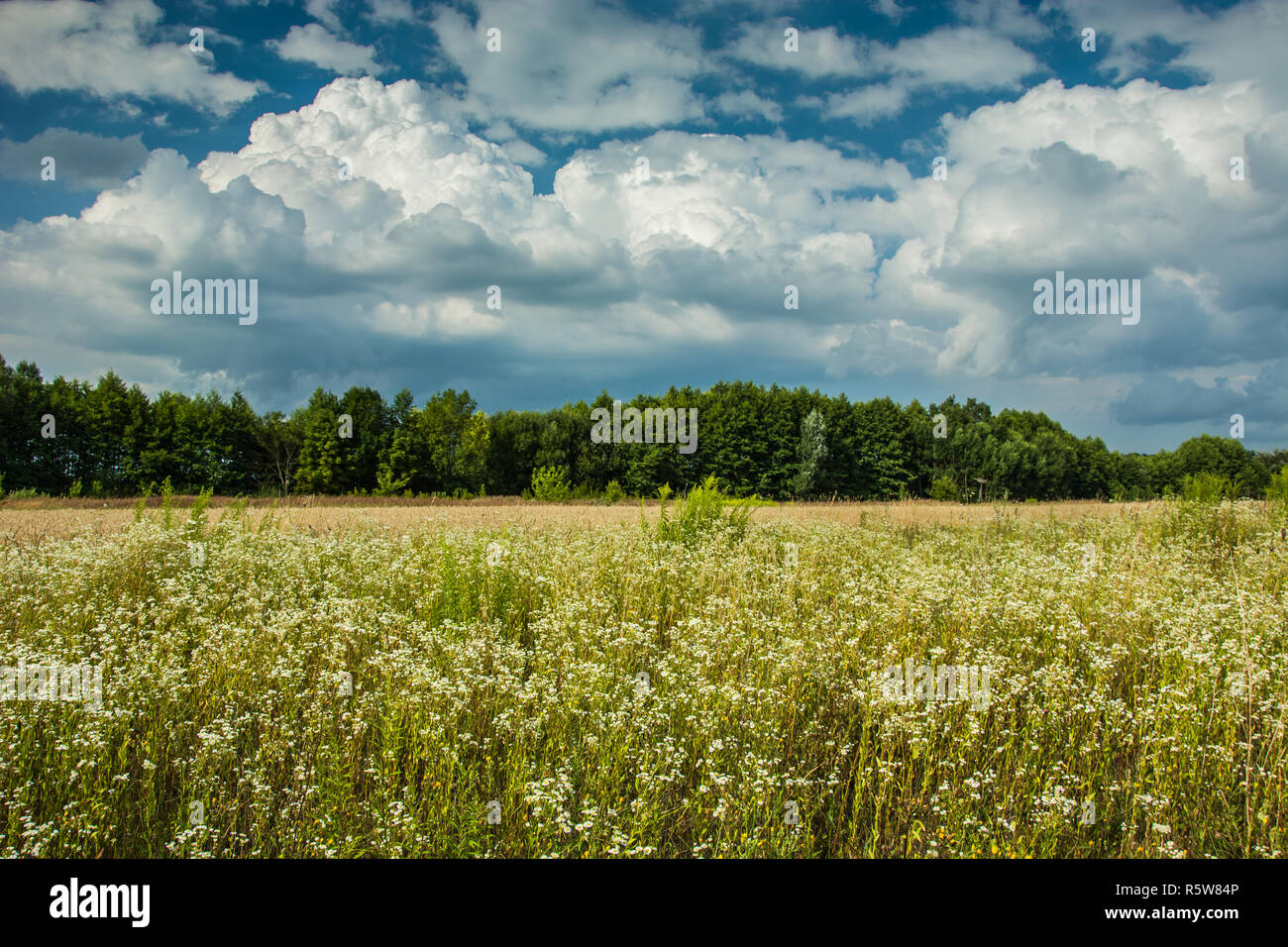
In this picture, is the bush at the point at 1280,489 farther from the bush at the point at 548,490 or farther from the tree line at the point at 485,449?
the bush at the point at 548,490

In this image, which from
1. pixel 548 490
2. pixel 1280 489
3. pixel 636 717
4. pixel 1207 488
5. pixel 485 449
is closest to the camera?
pixel 636 717

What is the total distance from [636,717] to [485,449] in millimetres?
60875

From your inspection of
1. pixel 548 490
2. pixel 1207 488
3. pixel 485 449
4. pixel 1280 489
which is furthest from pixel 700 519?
pixel 485 449

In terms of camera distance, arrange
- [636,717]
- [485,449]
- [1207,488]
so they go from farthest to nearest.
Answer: [485,449], [1207,488], [636,717]

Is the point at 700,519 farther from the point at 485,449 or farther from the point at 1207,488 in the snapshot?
the point at 485,449

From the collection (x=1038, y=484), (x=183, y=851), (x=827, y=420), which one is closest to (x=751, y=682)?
(x=183, y=851)

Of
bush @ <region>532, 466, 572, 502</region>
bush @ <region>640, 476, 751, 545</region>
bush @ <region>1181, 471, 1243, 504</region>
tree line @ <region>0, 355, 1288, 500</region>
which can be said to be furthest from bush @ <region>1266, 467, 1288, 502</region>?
bush @ <region>532, 466, 572, 502</region>

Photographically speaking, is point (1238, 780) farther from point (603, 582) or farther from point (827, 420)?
point (827, 420)

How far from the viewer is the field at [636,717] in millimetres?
3564

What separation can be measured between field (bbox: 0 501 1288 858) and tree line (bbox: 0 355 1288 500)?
33.5 metres

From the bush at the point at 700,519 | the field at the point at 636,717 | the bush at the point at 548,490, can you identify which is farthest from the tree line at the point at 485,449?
the field at the point at 636,717

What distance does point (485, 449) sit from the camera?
207ft

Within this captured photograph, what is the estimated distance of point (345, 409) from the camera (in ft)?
195

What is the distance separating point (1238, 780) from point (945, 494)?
203 feet
